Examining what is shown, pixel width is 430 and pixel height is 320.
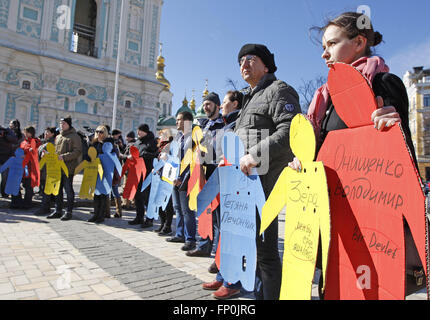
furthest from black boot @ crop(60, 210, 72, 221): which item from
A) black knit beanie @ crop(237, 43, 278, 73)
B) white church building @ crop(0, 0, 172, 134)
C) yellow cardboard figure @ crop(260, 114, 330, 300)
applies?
white church building @ crop(0, 0, 172, 134)

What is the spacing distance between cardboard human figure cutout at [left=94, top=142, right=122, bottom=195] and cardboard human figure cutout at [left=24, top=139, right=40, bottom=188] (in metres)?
1.70

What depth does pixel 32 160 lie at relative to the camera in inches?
263

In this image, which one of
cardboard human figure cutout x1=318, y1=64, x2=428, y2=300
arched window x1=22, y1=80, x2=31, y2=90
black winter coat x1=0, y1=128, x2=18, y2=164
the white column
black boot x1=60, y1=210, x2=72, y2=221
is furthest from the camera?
arched window x1=22, y1=80, x2=31, y2=90

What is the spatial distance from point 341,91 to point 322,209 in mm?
587

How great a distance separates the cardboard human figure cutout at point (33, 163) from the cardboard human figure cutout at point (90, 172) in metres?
1.23

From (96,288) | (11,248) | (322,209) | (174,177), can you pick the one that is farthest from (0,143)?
(322,209)

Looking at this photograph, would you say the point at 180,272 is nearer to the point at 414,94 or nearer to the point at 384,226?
the point at 384,226

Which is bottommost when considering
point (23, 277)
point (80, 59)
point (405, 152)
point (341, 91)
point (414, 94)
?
point (23, 277)

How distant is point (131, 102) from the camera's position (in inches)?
1064

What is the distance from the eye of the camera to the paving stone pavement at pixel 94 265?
8.67ft

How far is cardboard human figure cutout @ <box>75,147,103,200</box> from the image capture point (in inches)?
236

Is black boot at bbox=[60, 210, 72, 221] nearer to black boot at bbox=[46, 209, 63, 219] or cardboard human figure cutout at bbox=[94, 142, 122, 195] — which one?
black boot at bbox=[46, 209, 63, 219]
